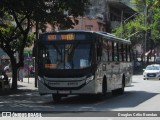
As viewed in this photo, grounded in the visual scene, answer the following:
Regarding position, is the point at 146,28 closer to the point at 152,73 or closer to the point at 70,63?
the point at 152,73

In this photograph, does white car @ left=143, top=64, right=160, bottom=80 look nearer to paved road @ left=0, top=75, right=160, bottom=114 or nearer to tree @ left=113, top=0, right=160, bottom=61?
paved road @ left=0, top=75, right=160, bottom=114

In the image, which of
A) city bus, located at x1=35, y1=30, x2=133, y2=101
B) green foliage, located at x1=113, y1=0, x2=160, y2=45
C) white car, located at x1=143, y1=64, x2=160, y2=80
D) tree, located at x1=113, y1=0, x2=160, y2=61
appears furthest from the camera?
tree, located at x1=113, y1=0, x2=160, y2=61

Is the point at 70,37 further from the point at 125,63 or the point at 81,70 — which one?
the point at 125,63

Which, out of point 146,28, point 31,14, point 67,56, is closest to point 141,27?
point 146,28

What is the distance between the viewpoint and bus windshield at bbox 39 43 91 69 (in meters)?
20.4

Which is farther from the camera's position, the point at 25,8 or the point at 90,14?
the point at 90,14

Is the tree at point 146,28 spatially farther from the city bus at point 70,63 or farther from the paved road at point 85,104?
the city bus at point 70,63

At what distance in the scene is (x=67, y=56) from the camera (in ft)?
67.1

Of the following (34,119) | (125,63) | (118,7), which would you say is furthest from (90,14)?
(34,119)

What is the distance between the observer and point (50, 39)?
68.5ft

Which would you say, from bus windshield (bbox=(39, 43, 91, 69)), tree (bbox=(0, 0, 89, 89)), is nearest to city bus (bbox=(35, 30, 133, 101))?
bus windshield (bbox=(39, 43, 91, 69))

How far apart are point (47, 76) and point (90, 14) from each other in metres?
63.2

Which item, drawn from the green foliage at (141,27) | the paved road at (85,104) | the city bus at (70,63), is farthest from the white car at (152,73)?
the green foliage at (141,27)

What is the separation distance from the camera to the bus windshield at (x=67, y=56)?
20406mm
